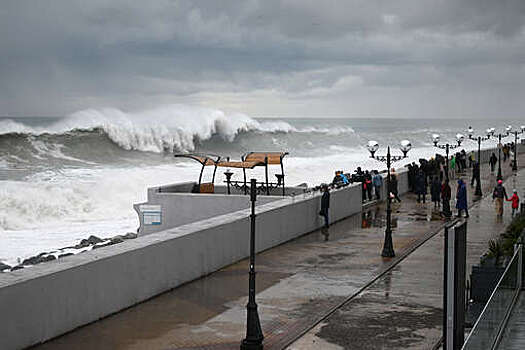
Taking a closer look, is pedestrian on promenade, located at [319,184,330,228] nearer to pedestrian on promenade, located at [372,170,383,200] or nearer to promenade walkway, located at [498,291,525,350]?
pedestrian on promenade, located at [372,170,383,200]

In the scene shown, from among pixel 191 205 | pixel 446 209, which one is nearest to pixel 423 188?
pixel 446 209

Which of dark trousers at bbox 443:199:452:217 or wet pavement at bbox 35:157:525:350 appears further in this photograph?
dark trousers at bbox 443:199:452:217

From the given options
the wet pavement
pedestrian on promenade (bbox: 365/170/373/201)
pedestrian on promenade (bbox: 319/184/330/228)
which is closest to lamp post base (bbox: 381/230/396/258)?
the wet pavement

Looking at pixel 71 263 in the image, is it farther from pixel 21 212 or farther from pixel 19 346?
pixel 21 212

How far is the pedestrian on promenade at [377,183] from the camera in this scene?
31.8m

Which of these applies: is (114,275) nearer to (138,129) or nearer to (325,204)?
(325,204)

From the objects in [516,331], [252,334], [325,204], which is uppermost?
[325,204]

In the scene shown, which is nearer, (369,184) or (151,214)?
(151,214)

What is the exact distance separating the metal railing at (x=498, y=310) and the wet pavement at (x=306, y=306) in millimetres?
1549

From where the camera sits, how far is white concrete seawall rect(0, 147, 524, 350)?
11.0 metres

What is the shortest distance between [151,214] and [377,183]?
10793mm

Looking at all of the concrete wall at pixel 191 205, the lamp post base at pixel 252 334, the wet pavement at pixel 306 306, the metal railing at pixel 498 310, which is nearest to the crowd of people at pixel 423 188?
the concrete wall at pixel 191 205

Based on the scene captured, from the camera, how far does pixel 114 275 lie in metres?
13.3

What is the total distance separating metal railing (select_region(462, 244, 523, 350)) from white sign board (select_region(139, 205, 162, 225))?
15791 millimetres
